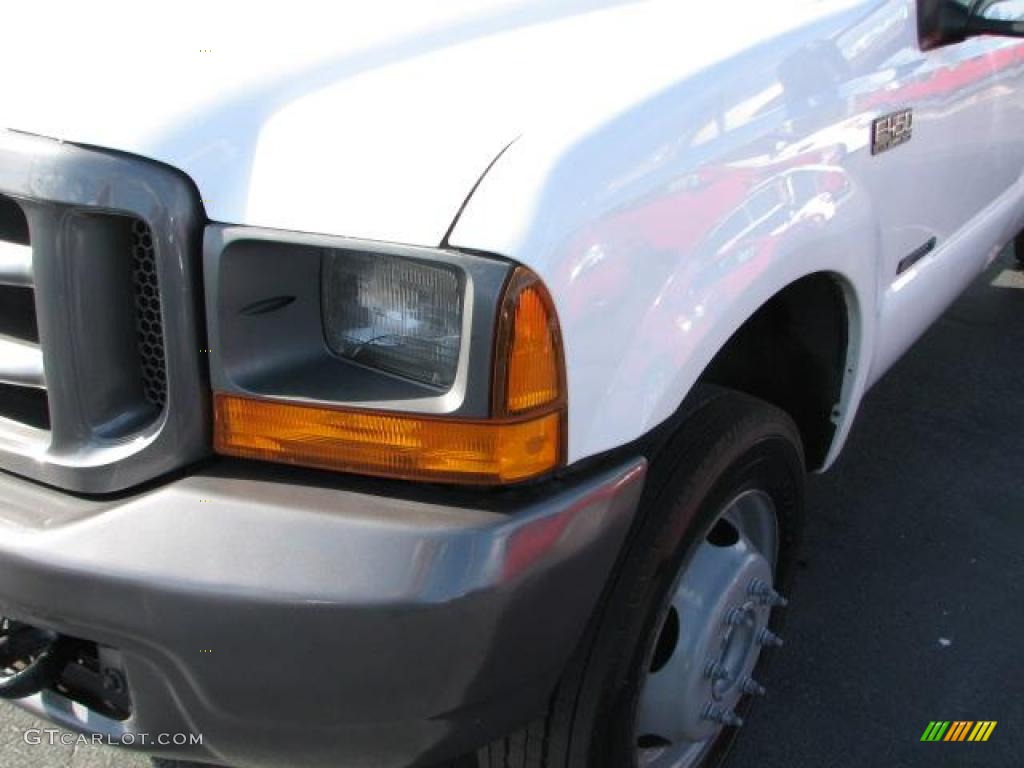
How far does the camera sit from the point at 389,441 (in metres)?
1.62

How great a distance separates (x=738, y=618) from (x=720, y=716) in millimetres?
205

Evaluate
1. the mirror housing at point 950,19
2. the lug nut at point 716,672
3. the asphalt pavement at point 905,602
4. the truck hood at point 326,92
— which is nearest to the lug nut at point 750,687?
the lug nut at point 716,672

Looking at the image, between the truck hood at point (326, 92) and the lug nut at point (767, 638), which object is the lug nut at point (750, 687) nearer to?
the lug nut at point (767, 638)

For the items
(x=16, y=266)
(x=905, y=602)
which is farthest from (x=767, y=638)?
(x=16, y=266)

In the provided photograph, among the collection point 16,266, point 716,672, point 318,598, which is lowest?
point 716,672

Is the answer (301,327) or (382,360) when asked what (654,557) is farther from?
(301,327)

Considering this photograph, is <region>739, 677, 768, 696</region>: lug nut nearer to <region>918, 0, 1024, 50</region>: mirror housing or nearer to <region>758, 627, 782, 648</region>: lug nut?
<region>758, 627, 782, 648</region>: lug nut

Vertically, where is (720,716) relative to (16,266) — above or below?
below

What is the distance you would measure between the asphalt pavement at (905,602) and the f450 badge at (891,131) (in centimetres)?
128

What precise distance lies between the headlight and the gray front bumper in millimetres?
61

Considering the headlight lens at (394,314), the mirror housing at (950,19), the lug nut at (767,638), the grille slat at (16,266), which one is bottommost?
the lug nut at (767,638)

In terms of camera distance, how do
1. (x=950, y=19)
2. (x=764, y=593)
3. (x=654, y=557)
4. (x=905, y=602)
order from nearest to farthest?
(x=654, y=557), (x=764, y=593), (x=950, y=19), (x=905, y=602)

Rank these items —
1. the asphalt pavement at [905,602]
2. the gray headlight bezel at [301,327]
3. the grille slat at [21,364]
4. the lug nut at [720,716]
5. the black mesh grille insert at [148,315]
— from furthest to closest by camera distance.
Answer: the asphalt pavement at [905,602] < the lug nut at [720,716] < the grille slat at [21,364] < the black mesh grille insert at [148,315] < the gray headlight bezel at [301,327]

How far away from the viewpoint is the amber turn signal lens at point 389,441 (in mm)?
1595
